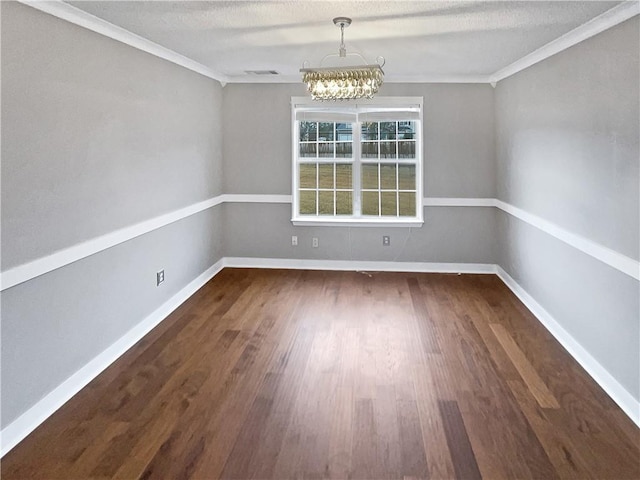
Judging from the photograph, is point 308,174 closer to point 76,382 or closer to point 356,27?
point 356,27

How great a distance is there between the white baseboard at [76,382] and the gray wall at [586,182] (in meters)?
3.33

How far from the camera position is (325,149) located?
6.24 metres

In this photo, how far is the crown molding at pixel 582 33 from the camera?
279 cm

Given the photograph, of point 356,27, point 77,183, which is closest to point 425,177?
point 356,27

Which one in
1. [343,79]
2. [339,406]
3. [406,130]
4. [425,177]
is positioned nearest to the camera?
[339,406]

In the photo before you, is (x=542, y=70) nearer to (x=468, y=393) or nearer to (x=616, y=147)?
(x=616, y=147)

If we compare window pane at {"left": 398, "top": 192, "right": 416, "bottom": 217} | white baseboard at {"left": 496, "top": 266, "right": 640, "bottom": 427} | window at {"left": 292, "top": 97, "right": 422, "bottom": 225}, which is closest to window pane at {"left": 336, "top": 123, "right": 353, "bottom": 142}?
window at {"left": 292, "top": 97, "right": 422, "bottom": 225}

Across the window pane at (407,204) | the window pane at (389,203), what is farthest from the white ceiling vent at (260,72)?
the window pane at (407,204)

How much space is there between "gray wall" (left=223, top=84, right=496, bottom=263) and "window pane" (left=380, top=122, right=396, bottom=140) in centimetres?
40

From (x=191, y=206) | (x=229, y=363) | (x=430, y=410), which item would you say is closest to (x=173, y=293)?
(x=191, y=206)

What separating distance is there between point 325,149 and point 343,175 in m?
0.40

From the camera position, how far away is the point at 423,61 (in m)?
4.69

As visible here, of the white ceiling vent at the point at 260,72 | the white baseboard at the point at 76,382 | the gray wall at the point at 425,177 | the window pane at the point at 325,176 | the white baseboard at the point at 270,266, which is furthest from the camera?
the window pane at the point at 325,176

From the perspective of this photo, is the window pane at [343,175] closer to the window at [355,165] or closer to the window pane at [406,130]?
the window at [355,165]
